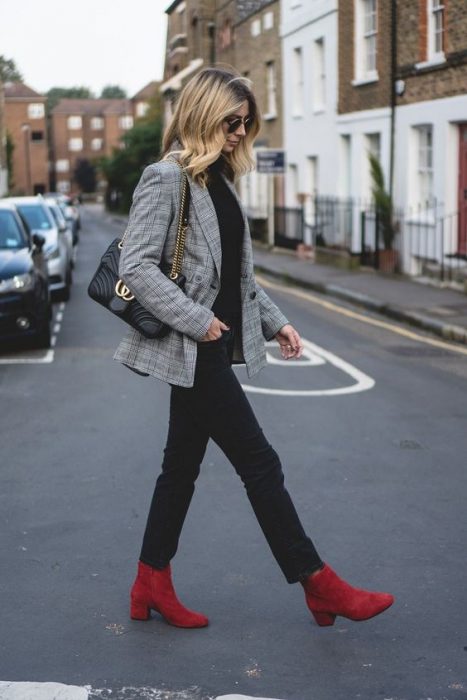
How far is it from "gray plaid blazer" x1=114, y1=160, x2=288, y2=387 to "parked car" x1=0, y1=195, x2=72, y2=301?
12147 mm

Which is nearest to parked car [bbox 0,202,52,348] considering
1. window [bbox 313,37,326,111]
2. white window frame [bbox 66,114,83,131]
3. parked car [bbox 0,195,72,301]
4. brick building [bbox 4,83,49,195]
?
parked car [bbox 0,195,72,301]

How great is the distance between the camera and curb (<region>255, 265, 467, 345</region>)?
13.4 meters

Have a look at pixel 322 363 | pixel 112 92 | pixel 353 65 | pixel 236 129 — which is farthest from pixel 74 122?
pixel 236 129

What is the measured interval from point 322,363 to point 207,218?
7.32 m

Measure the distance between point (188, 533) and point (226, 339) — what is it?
1.64 meters

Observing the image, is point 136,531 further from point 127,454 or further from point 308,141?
point 308,141

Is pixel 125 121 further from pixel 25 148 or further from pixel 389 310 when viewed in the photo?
pixel 389 310

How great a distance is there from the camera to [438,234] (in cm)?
1986

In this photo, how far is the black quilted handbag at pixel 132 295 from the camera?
12.5ft

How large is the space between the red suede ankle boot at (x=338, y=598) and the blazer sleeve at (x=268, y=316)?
936 mm

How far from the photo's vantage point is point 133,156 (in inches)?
2876

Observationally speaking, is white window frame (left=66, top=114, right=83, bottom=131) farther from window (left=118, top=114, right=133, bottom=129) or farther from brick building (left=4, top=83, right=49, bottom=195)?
brick building (left=4, top=83, right=49, bottom=195)

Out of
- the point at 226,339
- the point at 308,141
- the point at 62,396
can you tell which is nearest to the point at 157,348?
the point at 226,339

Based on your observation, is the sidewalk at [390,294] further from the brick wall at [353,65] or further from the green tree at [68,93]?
the green tree at [68,93]
